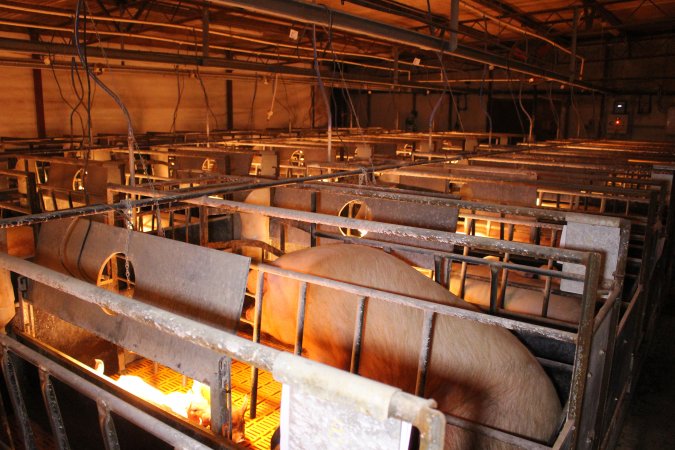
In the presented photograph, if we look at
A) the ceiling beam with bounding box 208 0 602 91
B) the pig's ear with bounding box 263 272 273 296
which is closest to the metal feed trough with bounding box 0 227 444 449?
the pig's ear with bounding box 263 272 273 296

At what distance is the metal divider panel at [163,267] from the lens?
175 cm

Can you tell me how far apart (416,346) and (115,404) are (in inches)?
56.4

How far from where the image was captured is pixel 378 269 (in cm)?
240

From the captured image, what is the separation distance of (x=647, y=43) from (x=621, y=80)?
98 centimetres

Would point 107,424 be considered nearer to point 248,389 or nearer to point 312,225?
point 248,389

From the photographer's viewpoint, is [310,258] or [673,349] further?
[673,349]

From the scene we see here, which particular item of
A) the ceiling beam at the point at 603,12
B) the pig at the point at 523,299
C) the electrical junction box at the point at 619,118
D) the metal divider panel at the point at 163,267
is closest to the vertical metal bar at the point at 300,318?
the metal divider panel at the point at 163,267

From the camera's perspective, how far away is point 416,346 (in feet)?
7.29

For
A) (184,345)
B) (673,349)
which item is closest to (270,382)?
(184,345)

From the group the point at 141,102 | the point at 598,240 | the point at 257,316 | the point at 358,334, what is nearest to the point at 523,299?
the point at 598,240

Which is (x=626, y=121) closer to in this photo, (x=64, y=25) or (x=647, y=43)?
(x=647, y=43)

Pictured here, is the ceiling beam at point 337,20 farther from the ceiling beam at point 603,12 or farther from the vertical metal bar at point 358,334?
the ceiling beam at point 603,12

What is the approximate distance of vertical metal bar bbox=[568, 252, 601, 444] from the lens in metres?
1.44

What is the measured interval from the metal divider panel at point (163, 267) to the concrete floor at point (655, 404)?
9.89 feet
